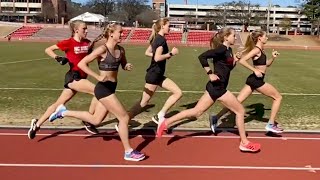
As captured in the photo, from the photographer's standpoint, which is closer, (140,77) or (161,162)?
(161,162)

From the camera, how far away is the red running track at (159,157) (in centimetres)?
592

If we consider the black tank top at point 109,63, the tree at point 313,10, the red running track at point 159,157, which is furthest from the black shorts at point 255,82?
the tree at point 313,10

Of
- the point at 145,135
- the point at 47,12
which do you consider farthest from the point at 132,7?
the point at 145,135

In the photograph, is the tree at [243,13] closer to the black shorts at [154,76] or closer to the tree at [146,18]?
the tree at [146,18]

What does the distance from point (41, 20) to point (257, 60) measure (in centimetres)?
→ 11985

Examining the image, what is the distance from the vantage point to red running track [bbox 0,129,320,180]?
592 centimetres

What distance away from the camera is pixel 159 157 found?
263 inches

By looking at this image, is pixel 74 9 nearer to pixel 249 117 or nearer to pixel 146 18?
pixel 146 18

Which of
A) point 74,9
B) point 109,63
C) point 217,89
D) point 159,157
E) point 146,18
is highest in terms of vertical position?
point 74,9

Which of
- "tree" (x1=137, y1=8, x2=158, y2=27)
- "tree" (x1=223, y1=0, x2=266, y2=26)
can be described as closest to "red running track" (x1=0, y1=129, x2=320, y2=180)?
"tree" (x1=137, y1=8, x2=158, y2=27)

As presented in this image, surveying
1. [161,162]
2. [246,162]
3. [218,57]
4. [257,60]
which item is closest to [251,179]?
[246,162]

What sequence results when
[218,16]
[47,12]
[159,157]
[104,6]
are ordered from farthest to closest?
[47,12], [104,6], [218,16], [159,157]

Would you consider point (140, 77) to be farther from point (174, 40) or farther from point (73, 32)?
point (174, 40)

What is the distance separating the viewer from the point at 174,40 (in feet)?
234
